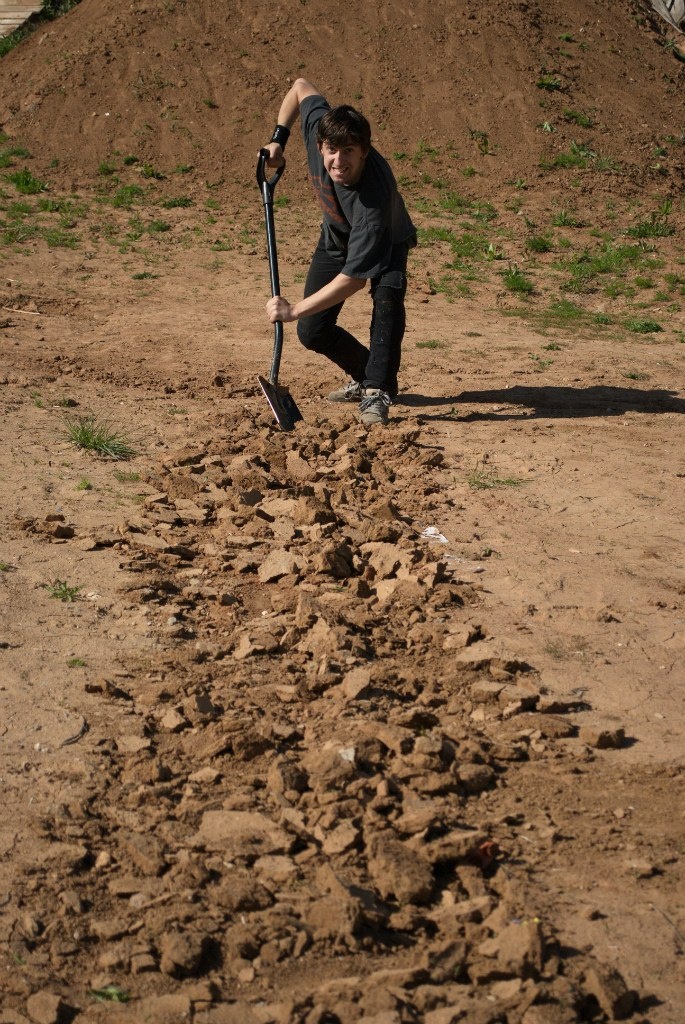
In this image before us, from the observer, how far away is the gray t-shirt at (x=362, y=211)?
571 cm

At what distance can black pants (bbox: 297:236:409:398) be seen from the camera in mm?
6230

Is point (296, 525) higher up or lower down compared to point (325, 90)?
lower down

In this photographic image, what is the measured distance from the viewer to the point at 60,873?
273cm

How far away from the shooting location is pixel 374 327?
6352 mm

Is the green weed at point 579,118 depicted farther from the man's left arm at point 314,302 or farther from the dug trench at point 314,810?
the dug trench at point 314,810

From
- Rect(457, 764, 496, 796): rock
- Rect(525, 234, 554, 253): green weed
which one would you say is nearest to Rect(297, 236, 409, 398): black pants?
Rect(457, 764, 496, 796): rock

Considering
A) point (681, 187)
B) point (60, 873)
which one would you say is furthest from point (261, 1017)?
point (681, 187)

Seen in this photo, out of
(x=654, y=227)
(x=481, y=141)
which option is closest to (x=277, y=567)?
(x=654, y=227)

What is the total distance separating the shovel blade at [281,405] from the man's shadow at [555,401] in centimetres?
91

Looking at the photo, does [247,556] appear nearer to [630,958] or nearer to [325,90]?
[630,958]

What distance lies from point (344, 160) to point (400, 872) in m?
3.83

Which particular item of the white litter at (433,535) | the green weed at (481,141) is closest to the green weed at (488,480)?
the white litter at (433,535)

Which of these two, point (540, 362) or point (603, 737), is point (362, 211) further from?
point (603, 737)

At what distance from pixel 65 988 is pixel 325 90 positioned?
1338cm
